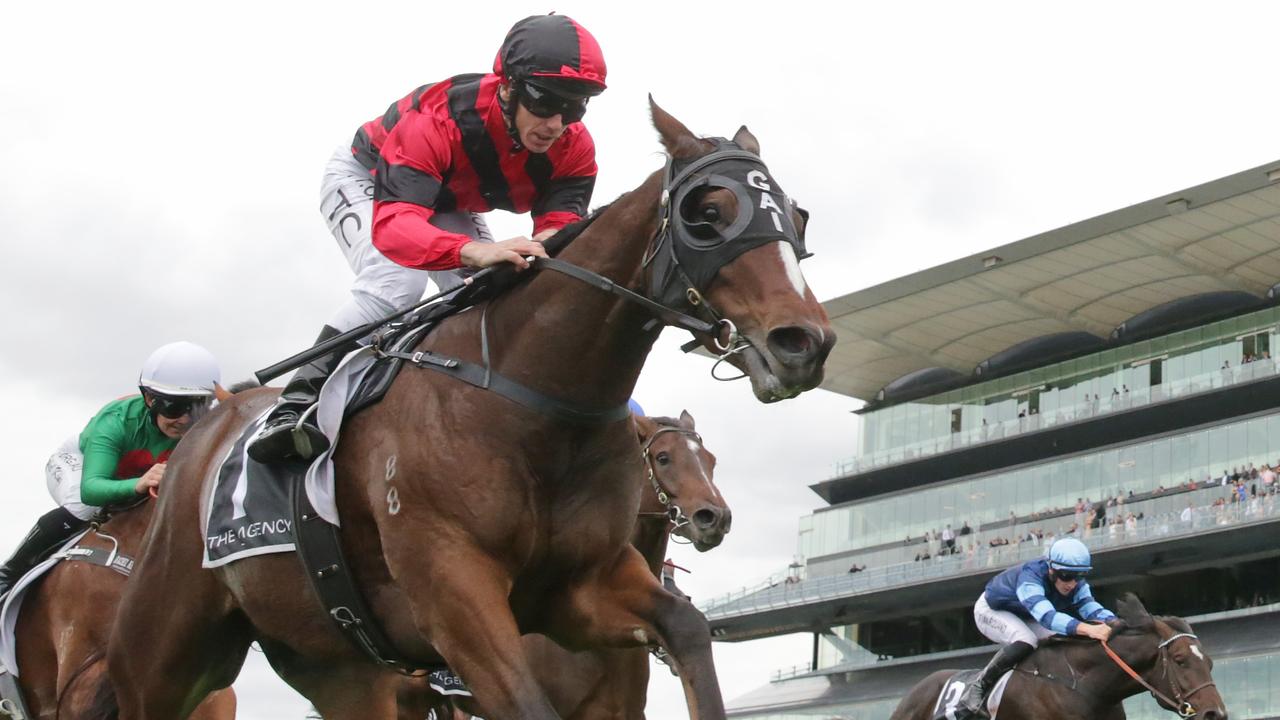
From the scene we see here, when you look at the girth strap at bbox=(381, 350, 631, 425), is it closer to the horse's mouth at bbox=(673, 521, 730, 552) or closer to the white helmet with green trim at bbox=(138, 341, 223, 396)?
the white helmet with green trim at bbox=(138, 341, 223, 396)

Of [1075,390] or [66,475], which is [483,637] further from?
[1075,390]

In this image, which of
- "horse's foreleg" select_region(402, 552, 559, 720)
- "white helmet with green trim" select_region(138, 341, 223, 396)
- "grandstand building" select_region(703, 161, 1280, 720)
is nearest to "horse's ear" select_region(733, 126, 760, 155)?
"horse's foreleg" select_region(402, 552, 559, 720)

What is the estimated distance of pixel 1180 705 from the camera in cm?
1460

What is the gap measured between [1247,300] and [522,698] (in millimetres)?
52065

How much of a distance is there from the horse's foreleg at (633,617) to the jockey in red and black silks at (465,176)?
1138 mm

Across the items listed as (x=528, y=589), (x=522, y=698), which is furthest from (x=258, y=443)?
→ (x=522, y=698)

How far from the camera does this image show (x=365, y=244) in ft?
22.4

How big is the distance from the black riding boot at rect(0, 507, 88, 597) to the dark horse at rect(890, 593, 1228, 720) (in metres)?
9.48

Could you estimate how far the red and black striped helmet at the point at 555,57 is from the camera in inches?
225

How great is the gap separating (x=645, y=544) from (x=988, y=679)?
721 cm

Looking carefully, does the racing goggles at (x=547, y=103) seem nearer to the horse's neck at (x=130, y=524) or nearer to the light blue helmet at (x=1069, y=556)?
the horse's neck at (x=130, y=524)

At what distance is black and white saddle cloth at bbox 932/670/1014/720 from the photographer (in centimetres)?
1577

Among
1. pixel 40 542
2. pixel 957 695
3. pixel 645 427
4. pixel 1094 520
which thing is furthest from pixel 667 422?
pixel 1094 520

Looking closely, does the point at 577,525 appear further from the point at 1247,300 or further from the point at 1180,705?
the point at 1247,300
